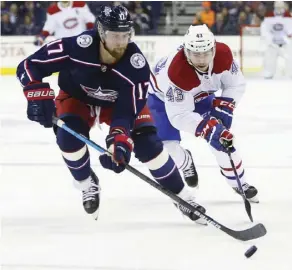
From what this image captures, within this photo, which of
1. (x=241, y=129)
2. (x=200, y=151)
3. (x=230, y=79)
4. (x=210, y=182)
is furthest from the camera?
(x=241, y=129)

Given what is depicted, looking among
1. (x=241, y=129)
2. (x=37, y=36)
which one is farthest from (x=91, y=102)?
(x=37, y=36)

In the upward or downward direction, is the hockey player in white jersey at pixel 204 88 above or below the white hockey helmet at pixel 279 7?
above

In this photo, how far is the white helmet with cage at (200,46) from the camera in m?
3.05

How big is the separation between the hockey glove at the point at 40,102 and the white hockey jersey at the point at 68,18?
6.02 meters

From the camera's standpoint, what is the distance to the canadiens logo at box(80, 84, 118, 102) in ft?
9.70

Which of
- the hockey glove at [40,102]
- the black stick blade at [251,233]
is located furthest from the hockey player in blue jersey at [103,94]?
the black stick blade at [251,233]

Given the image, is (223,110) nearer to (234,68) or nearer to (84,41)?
(234,68)

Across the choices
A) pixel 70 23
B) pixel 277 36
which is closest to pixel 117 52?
pixel 70 23

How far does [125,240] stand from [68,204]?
658mm

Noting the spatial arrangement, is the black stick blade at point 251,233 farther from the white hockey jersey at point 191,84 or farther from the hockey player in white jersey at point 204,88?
the white hockey jersey at point 191,84

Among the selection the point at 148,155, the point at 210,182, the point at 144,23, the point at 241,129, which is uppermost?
the point at 148,155

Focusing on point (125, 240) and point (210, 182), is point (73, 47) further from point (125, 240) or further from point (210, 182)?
point (210, 182)

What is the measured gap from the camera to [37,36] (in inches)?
369

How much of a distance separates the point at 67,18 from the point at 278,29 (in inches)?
98.8
